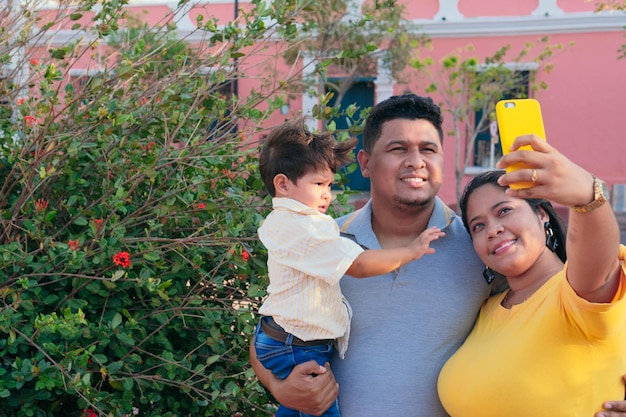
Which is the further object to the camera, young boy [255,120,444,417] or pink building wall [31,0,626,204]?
pink building wall [31,0,626,204]

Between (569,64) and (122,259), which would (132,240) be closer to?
(122,259)

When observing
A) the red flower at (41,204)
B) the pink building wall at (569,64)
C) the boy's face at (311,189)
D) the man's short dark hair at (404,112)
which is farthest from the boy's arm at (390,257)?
the pink building wall at (569,64)

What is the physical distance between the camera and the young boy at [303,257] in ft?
8.03

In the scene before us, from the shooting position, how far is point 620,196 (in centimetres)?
1656

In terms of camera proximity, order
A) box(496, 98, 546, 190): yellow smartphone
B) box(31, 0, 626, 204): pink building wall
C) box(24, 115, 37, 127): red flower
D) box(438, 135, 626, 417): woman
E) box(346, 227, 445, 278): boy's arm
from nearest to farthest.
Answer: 1. box(438, 135, 626, 417): woman
2. box(496, 98, 546, 190): yellow smartphone
3. box(346, 227, 445, 278): boy's arm
4. box(24, 115, 37, 127): red flower
5. box(31, 0, 626, 204): pink building wall

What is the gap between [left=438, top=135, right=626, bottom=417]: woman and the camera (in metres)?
1.69

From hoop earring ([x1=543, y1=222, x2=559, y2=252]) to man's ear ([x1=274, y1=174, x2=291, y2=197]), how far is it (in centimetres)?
83

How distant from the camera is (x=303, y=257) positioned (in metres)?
2.47

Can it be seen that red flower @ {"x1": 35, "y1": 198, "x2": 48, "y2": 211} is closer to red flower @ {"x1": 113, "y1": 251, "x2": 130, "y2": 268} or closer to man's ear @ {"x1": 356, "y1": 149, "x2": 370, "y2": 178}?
red flower @ {"x1": 113, "y1": 251, "x2": 130, "y2": 268}

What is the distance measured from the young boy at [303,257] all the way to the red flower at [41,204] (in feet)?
3.21

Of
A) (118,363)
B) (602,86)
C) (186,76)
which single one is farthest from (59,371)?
(602,86)

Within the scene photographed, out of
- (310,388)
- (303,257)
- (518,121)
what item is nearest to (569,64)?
(303,257)

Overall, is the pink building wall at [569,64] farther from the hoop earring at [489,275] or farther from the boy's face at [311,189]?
the hoop earring at [489,275]

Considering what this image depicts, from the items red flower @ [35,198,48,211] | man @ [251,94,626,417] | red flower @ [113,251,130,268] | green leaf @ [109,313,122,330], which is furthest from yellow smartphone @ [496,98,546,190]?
red flower @ [35,198,48,211]
